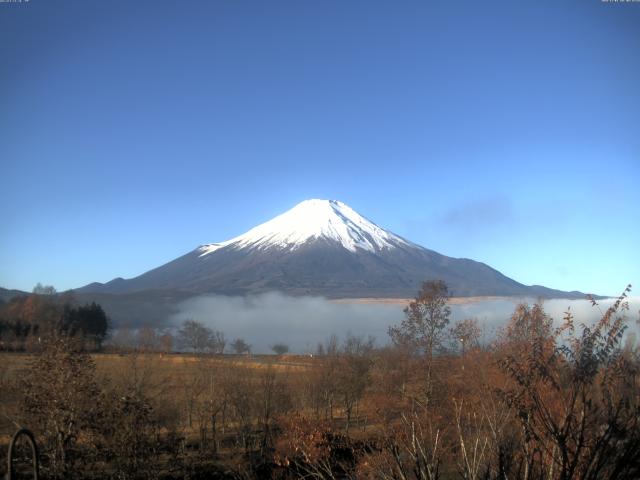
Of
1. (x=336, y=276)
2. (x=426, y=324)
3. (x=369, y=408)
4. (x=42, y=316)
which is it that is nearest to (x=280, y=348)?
(x=42, y=316)

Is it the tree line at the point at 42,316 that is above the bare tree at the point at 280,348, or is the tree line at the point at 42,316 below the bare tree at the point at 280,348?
above

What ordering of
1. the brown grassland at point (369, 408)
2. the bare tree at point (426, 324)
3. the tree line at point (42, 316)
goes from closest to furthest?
1. the brown grassland at point (369, 408)
2. the bare tree at point (426, 324)
3. the tree line at point (42, 316)

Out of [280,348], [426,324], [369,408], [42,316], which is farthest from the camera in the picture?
[280,348]

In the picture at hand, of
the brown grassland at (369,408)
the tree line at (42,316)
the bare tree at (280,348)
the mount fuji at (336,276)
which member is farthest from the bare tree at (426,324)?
the mount fuji at (336,276)

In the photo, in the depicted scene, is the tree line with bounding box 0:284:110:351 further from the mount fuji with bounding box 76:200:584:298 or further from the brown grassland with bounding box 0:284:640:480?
the mount fuji with bounding box 76:200:584:298

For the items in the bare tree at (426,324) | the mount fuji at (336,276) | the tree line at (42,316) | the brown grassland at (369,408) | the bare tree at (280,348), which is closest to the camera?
the brown grassland at (369,408)

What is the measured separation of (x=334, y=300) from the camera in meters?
145

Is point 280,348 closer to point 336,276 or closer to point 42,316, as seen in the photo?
point 42,316

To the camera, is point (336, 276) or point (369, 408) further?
point (336, 276)

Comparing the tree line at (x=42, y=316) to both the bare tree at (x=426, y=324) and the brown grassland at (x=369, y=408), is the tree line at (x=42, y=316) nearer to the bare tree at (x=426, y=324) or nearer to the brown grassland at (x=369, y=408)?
the brown grassland at (x=369, y=408)

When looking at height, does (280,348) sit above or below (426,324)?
below

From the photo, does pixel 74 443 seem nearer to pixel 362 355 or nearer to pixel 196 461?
pixel 196 461

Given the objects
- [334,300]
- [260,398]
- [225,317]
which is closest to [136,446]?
[260,398]

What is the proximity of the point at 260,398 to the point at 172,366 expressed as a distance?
11.1 m
